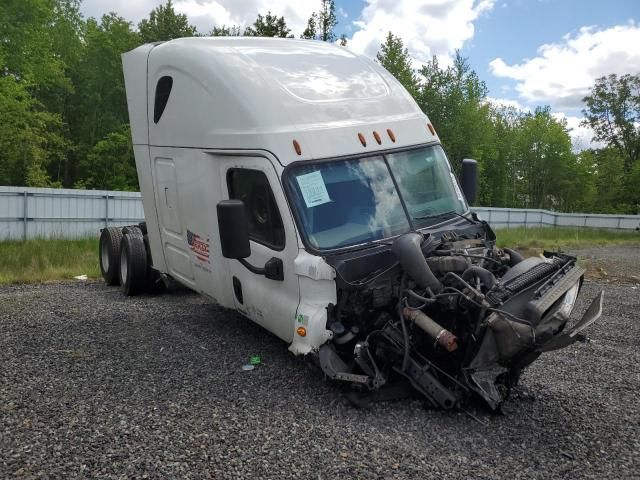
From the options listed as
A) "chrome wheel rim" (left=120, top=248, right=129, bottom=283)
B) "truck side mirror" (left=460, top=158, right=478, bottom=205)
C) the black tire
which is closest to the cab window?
"truck side mirror" (left=460, top=158, right=478, bottom=205)

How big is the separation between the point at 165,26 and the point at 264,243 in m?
45.9

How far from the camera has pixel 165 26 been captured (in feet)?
154

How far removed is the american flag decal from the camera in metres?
6.61

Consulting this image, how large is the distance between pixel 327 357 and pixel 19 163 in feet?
106

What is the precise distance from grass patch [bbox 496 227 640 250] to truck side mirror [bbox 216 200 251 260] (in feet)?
57.4

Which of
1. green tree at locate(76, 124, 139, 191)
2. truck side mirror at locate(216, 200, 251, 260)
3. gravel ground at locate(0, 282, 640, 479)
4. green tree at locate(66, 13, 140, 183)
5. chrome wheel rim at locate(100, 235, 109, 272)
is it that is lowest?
gravel ground at locate(0, 282, 640, 479)

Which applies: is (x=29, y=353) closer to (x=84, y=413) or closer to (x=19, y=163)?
(x=84, y=413)

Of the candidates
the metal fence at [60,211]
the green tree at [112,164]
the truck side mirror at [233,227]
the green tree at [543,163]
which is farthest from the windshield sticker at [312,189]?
the green tree at [543,163]

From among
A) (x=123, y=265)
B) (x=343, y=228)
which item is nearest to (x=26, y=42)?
(x=123, y=265)

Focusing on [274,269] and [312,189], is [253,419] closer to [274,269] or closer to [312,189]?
[274,269]

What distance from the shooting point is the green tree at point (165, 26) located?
46688 millimetres

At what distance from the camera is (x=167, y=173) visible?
23.8 feet

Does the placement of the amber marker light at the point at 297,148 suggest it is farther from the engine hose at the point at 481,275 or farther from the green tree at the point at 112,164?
the green tree at the point at 112,164

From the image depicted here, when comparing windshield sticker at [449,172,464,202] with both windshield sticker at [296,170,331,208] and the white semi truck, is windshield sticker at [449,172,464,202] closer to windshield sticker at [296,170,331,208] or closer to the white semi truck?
the white semi truck
